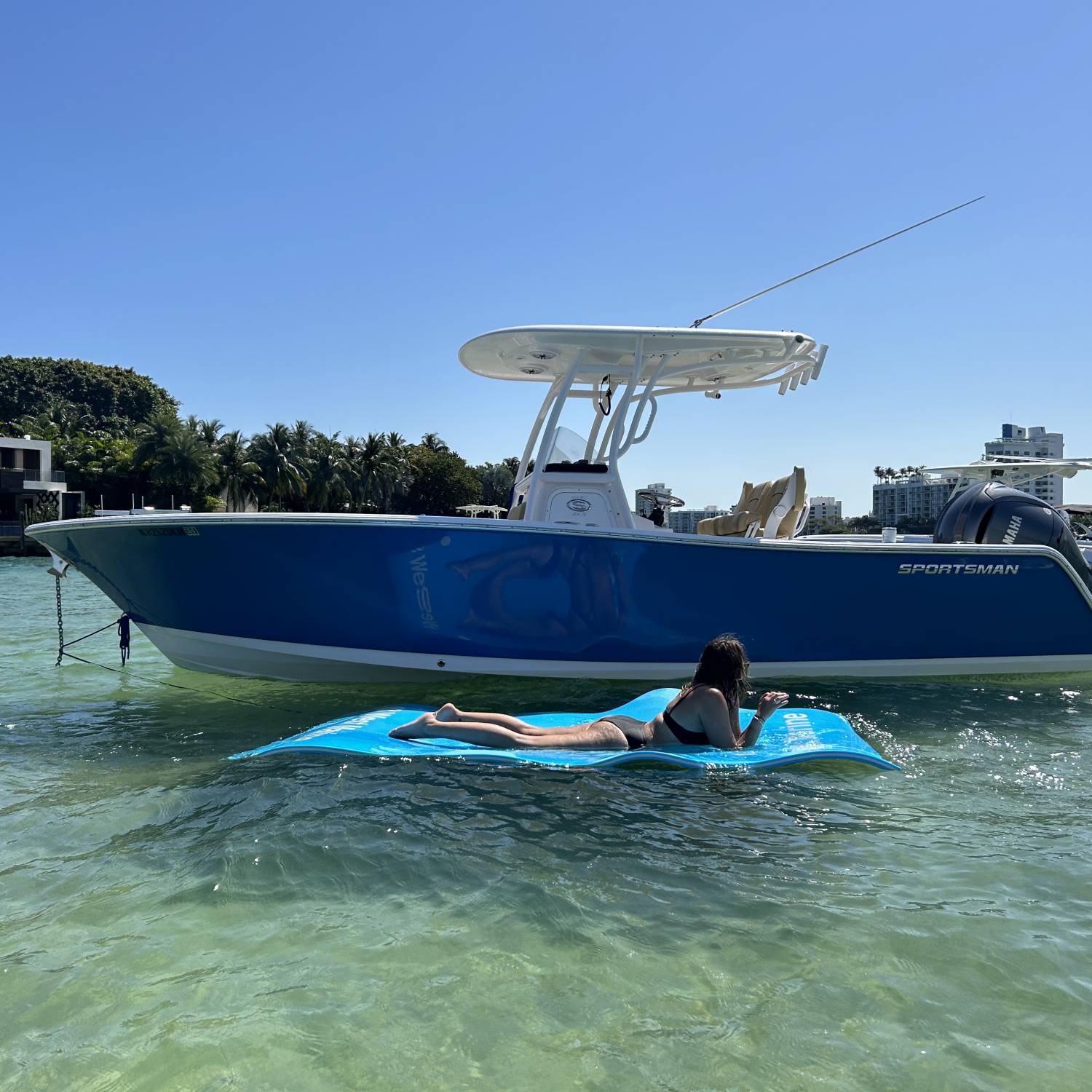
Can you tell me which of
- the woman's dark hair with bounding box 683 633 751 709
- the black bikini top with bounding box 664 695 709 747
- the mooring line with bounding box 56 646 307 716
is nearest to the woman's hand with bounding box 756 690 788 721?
the woman's dark hair with bounding box 683 633 751 709

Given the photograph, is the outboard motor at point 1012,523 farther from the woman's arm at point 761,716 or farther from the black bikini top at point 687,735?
the black bikini top at point 687,735

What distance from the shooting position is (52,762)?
647 centimetres

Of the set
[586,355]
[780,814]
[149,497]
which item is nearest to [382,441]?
[149,497]

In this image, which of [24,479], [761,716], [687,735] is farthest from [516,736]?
[24,479]

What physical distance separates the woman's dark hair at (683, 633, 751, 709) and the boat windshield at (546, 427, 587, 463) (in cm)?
322

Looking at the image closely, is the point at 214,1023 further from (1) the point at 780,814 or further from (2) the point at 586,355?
(2) the point at 586,355

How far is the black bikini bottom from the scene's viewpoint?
6.18 meters

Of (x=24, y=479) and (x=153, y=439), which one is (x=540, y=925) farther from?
(x=24, y=479)

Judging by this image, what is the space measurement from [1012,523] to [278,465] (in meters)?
52.8

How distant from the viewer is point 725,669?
5887 mm

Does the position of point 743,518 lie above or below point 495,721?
above

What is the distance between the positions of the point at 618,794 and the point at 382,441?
2409 inches

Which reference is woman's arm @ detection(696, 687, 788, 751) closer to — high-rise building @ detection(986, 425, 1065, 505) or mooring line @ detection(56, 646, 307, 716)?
mooring line @ detection(56, 646, 307, 716)

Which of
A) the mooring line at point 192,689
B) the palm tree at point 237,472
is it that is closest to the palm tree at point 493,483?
the palm tree at point 237,472
